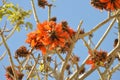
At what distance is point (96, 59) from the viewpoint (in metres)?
3.27

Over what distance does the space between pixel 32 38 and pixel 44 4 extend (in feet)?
6.39

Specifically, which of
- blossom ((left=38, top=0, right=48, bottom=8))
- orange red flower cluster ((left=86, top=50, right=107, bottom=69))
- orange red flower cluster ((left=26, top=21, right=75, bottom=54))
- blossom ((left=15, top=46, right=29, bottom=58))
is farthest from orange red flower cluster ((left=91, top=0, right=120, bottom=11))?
blossom ((left=38, top=0, right=48, bottom=8))

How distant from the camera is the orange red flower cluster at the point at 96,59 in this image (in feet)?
10.6

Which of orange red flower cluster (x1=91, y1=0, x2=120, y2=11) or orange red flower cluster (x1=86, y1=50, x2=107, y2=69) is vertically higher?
orange red flower cluster (x1=91, y1=0, x2=120, y2=11)

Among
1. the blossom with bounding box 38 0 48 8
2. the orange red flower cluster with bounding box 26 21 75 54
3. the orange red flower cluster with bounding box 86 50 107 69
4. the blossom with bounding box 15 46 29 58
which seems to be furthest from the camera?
the blossom with bounding box 38 0 48 8

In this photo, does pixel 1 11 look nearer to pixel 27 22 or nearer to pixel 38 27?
pixel 27 22

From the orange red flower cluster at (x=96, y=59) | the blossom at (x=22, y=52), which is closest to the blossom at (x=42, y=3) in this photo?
the blossom at (x=22, y=52)

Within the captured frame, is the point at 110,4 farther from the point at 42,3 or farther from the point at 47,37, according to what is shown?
the point at 42,3

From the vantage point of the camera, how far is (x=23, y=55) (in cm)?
342

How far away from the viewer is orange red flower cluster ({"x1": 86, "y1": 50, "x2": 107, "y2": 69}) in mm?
3234

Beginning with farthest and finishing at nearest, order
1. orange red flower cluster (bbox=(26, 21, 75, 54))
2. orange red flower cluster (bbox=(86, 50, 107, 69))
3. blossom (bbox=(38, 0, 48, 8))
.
→ blossom (bbox=(38, 0, 48, 8))
orange red flower cluster (bbox=(86, 50, 107, 69))
orange red flower cluster (bbox=(26, 21, 75, 54))

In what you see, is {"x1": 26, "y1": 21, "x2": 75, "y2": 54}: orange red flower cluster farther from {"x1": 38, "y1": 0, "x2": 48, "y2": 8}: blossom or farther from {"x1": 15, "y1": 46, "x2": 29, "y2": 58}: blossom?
{"x1": 38, "y1": 0, "x2": 48, "y2": 8}: blossom

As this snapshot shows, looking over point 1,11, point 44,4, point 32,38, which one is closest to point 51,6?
point 44,4

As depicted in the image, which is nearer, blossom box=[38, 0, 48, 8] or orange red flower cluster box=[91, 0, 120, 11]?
orange red flower cluster box=[91, 0, 120, 11]
